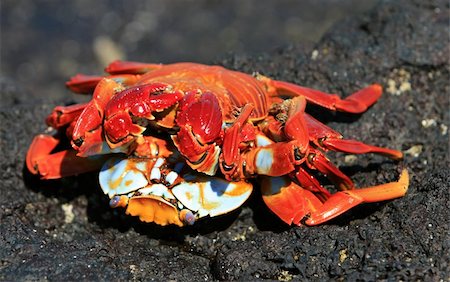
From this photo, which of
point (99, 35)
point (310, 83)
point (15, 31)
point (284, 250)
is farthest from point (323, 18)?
point (284, 250)

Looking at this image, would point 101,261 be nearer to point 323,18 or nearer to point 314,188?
point 314,188

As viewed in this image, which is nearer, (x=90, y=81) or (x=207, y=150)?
(x=207, y=150)

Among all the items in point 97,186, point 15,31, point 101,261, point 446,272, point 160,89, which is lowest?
point 15,31

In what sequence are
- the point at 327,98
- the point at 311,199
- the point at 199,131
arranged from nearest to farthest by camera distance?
1. the point at 199,131
2. the point at 311,199
3. the point at 327,98

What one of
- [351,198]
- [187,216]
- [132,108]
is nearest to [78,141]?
[132,108]

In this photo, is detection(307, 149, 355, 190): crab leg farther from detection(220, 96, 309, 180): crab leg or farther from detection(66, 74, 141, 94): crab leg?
detection(66, 74, 141, 94): crab leg

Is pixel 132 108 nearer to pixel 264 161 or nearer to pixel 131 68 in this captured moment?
pixel 264 161

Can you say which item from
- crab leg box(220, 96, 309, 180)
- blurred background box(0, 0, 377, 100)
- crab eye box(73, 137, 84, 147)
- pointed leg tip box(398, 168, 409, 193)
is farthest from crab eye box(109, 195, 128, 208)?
blurred background box(0, 0, 377, 100)
